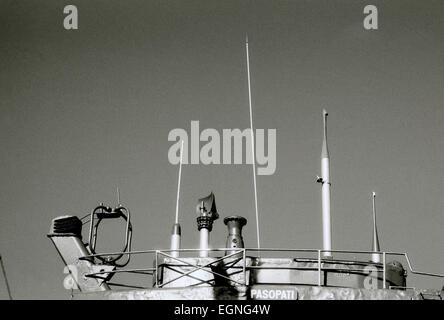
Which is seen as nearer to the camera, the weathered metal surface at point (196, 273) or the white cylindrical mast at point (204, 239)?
the weathered metal surface at point (196, 273)

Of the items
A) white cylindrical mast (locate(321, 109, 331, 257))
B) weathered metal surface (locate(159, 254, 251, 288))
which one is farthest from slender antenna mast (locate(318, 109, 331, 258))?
weathered metal surface (locate(159, 254, 251, 288))

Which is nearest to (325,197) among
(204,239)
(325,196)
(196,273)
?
(325,196)

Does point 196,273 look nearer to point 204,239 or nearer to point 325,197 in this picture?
point 204,239

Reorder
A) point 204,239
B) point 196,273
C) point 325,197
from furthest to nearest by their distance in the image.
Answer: point 325,197 < point 204,239 < point 196,273

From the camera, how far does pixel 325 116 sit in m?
29.2

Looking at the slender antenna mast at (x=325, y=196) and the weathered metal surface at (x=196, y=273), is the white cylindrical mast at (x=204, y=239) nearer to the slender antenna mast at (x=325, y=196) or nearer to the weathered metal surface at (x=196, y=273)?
the weathered metal surface at (x=196, y=273)

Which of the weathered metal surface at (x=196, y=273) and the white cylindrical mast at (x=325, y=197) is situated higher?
the white cylindrical mast at (x=325, y=197)

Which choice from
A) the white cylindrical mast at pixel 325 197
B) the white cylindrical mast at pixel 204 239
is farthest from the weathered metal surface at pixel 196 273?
the white cylindrical mast at pixel 325 197

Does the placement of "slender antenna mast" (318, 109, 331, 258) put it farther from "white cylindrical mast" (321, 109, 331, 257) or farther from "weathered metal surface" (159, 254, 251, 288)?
"weathered metal surface" (159, 254, 251, 288)

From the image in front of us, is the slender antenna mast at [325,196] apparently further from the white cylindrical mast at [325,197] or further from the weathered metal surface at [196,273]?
the weathered metal surface at [196,273]

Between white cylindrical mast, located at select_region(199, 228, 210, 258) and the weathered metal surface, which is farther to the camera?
white cylindrical mast, located at select_region(199, 228, 210, 258)
